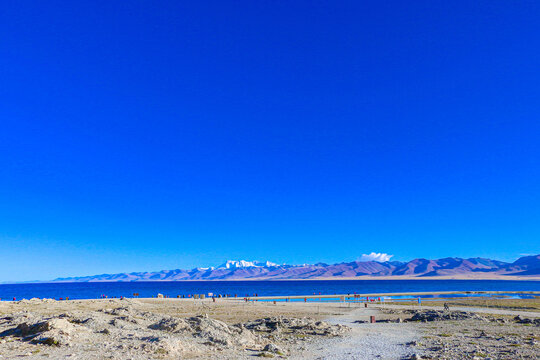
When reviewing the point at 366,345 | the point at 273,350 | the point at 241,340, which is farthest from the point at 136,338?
the point at 366,345

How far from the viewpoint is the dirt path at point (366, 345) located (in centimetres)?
2352

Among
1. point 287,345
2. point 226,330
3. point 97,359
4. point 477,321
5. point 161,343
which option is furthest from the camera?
point 477,321

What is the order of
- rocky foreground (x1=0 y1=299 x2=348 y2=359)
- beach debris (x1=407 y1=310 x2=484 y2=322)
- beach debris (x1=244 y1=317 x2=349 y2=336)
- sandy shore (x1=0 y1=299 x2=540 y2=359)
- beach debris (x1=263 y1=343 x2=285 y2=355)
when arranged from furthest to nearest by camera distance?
1. beach debris (x1=407 y1=310 x2=484 y2=322)
2. beach debris (x1=244 y1=317 x2=349 y2=336)
3. beach debris (x1=263 y1=343 x2=285 y2=355)
4. sandy shore (x1=0 y1=299 x2=540 y2=359)
5. rocky foreground (x1=0 y1=299 x2=348 y2=359)

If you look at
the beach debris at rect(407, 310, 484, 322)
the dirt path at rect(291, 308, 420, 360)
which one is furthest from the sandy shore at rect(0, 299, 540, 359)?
the beach debris at rect(407, 310, 484, 322)

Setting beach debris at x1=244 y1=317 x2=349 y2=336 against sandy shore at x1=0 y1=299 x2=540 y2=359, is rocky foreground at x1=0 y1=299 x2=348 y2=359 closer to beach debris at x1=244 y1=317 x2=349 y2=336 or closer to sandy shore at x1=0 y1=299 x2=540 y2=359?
sandy shore at x1=0 y1=299 x2=540 y2=359

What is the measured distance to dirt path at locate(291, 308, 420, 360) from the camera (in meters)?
23.5

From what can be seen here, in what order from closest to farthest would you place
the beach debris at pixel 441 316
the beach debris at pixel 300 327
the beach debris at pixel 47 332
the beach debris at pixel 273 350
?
the beach debris at pixel 47 332 → the beach debris at pixel 273 350 → the beach debris at pixel 300 327 → the beach debris at pixel 441 316

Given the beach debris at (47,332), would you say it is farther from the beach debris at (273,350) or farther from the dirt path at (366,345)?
the dirt path at (366,345)

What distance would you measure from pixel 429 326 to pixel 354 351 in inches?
718

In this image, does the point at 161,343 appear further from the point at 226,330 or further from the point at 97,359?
the point at 226,330

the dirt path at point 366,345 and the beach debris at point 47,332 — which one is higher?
the beach debris at point 47,332

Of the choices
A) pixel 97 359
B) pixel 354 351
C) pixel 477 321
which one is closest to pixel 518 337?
pixel 477 321

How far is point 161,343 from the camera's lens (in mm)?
22844

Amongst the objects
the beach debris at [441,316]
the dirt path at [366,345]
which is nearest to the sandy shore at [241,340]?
the dirt path at [366,345]
